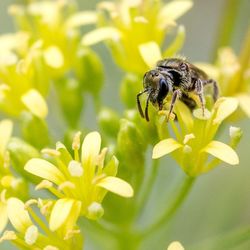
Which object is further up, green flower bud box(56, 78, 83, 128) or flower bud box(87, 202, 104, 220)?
green flower bud box(56, 78, 83, 128)

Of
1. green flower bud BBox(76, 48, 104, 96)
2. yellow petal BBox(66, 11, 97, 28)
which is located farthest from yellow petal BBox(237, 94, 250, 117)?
yellow petal BBox(66, 11, 97, 28)

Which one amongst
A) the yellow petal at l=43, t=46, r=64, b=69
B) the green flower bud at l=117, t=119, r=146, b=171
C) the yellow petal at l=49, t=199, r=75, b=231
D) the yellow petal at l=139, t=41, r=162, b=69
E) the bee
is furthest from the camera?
the yellow petal at l=43, t=46, r=64, b=69

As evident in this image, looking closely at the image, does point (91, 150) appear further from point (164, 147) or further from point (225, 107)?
point (225, 107)

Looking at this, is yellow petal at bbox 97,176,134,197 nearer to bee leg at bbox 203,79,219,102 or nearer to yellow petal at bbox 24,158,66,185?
yellow petal at bbox 24,158,66,185

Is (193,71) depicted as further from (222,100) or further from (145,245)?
(145,245)

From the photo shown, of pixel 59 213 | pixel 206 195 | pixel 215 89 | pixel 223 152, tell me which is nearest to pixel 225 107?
pixel 215 89
